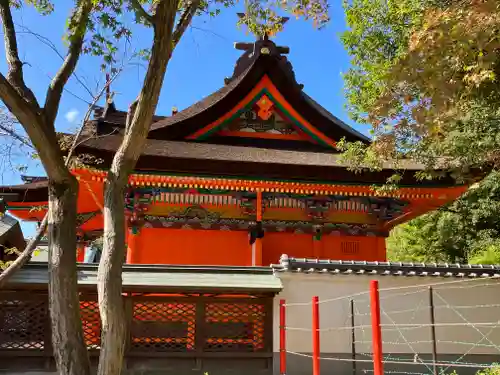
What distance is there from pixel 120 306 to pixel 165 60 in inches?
98.4

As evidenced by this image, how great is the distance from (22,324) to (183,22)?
5145 millimetres

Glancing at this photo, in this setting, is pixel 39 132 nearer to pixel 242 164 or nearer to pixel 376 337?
pixel 376 337

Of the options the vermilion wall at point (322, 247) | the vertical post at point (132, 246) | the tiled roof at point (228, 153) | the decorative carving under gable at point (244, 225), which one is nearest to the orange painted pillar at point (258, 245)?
the decorative carving under gable at point (244, 225)

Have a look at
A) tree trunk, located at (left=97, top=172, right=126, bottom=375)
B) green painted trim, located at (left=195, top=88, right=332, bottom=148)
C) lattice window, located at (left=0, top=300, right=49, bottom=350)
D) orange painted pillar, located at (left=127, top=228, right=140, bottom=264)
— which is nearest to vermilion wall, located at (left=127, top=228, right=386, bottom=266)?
orange painted pillar, located at (left=127, top=228, right=140, bottom=264)

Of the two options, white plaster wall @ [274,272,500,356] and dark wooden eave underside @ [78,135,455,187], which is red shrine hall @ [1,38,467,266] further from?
white plaster wall @ [274,272,500,356]

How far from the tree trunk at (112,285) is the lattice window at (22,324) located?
141 inches

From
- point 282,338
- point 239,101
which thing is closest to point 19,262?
point 282,338

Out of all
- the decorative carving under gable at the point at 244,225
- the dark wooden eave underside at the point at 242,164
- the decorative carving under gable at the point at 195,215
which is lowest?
the decorative carving under gable at the point at 244,225

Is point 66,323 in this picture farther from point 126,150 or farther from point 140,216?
point 140,216

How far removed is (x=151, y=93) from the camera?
5031mm

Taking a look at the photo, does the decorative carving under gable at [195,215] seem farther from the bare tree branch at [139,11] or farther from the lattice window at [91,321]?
the bare tree branch at [139,11]

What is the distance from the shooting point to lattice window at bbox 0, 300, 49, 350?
747cm

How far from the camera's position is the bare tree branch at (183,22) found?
564 cm

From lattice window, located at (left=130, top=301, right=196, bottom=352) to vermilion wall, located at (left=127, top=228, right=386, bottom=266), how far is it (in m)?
2.78
